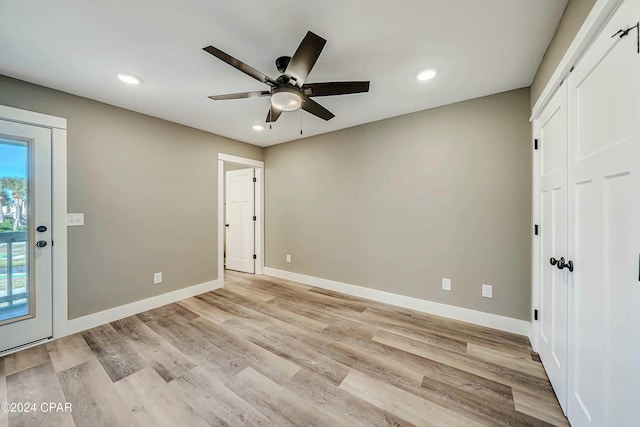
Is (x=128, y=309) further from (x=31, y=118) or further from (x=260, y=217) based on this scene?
(x=260, y=217)

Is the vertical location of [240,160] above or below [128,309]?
above

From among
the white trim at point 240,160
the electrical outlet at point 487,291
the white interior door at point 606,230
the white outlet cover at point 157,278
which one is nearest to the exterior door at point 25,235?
the white outlet cover at point 157,278

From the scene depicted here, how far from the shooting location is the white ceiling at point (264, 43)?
56.6 inches

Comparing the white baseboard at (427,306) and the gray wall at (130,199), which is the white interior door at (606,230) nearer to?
the white baseboard at (427,306)

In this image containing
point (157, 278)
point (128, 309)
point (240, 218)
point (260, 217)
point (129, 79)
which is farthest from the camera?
point (240, 218)

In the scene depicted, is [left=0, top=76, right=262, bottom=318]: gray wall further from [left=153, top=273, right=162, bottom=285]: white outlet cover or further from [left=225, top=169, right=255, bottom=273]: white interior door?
[left=225, top=169, right=255, bottom=273]: white interior door

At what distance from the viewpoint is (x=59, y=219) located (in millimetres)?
2393

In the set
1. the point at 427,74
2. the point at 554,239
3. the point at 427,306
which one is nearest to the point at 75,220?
the point at 427,74

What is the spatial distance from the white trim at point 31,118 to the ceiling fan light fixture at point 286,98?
236cm

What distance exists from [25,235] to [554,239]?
4509 mm

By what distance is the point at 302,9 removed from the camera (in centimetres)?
143

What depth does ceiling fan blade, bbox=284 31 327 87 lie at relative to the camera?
4.46 ft

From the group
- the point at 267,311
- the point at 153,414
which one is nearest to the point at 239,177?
the point at 267,311

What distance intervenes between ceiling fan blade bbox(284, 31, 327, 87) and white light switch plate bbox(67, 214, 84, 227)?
272cm
